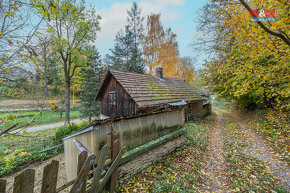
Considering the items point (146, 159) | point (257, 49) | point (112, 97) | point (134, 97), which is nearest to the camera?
point (146, 159)

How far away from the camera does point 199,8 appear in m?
7.23

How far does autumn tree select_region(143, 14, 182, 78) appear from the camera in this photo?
16.5m

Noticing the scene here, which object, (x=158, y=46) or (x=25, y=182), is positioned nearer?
(x=25, y=182)

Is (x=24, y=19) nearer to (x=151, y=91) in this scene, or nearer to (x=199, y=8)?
(x=151, y=91)

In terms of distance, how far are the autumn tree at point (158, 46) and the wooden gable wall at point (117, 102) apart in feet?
27.7

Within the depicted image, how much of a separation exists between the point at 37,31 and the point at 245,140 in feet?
32.4

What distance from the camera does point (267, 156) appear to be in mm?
4742

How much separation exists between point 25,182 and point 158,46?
17733mm

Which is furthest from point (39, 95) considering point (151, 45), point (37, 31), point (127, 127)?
point (151, 45)

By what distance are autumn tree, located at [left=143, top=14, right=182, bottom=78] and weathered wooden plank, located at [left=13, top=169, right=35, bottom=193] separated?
16.8 m

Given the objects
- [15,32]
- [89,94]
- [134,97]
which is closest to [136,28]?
[89,94]

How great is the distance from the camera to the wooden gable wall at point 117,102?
8562 mm

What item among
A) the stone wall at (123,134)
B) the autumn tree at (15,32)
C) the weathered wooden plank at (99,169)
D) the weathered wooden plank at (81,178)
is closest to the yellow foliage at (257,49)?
the stone wall at (123,134)

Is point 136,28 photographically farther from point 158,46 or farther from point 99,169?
point 99,169
